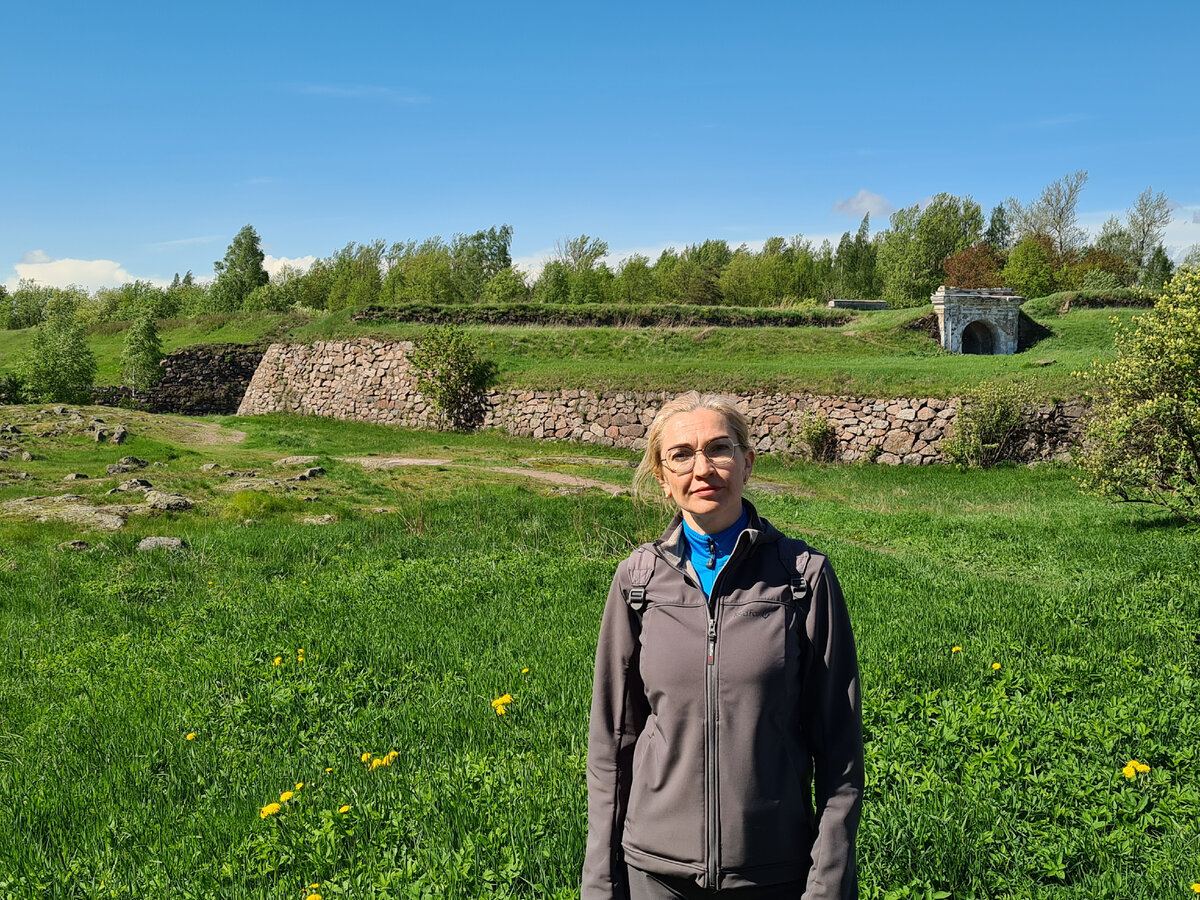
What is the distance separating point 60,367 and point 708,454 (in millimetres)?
31237

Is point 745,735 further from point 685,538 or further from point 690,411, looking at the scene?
point 690,411

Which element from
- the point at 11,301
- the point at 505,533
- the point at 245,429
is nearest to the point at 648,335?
the point at 245,429

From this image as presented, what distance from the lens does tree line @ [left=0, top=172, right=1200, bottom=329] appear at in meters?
50.8

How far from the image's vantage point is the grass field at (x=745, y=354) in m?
22.3

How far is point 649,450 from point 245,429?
2559cm

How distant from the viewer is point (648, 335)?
1249 inches

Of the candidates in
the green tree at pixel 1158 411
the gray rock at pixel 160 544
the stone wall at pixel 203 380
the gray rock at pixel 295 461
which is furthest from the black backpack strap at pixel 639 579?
the stone wall at pixel 203 380

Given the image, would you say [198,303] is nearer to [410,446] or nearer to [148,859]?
[410,446]

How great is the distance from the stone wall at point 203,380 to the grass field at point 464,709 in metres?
26.4

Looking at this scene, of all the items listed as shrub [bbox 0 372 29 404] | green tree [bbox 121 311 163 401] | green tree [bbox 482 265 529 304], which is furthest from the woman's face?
green tree [bbox 482 265 529 304]

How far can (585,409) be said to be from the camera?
26.4 metres

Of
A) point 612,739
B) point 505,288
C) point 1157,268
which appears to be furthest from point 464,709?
point 1157,268

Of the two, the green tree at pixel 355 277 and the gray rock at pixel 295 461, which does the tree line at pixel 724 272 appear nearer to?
the green tree at pixel 355 277

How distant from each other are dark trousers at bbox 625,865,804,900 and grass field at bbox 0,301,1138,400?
20453 mm
